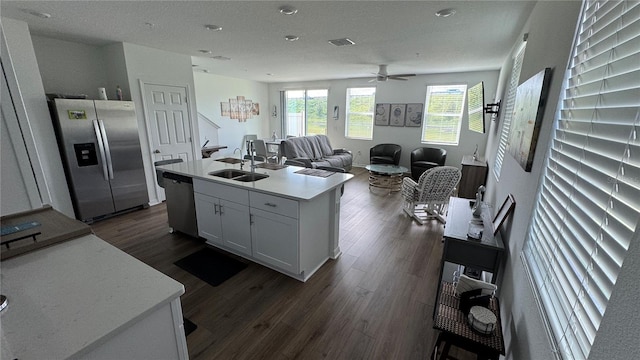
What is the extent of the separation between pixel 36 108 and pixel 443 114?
24.5ft

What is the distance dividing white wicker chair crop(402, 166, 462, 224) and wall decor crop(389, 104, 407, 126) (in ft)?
10.9

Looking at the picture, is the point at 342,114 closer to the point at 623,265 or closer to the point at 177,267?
the point at 177,267

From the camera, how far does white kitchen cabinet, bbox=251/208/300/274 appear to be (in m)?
2.31

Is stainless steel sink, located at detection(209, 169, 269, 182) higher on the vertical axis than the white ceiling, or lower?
lower

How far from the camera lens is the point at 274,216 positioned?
2361mm

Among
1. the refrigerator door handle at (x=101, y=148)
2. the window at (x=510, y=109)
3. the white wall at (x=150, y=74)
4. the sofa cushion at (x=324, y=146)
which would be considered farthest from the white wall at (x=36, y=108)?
the window at (x=510, y=109)

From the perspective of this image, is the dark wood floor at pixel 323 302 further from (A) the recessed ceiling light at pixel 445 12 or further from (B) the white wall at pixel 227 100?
(B) the white wall at pixel 227 100

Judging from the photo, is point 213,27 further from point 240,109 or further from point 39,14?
point 240,109

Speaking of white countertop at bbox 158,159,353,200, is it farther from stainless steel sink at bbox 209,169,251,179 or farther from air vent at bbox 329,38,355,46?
air vent at bbox 329,38,355,46

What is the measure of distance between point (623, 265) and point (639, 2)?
2.36 feet

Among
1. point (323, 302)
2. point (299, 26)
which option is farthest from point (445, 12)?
point (323, 302)

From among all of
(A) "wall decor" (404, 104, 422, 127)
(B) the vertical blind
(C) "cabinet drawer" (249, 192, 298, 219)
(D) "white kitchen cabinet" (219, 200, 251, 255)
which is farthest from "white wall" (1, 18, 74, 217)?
(A) "wall decor" (404, 104, 422, 127)

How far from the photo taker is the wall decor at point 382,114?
22.8 ft

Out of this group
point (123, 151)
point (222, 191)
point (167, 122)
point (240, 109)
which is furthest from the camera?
point (240, 109)
